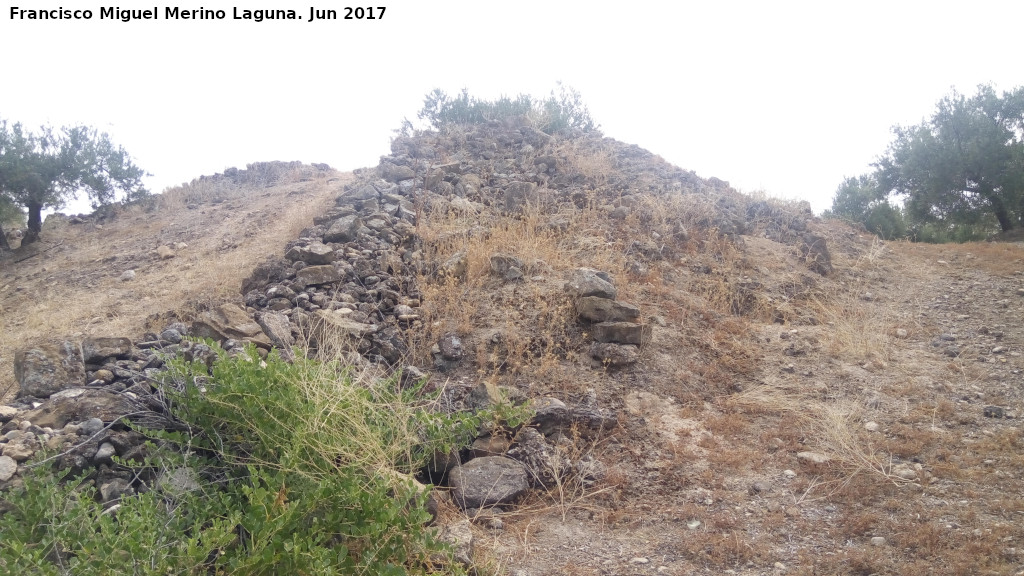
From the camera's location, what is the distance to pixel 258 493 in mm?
2135

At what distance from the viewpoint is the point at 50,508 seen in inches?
88.0

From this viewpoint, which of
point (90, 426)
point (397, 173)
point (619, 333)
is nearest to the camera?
point (90, 426)

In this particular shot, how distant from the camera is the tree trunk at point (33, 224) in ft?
33.8

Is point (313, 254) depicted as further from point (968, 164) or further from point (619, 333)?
point (968, 164)

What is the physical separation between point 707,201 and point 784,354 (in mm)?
3838

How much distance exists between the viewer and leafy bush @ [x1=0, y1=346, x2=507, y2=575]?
2010 millimetres

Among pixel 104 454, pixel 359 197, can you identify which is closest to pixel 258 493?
pixel 104 454

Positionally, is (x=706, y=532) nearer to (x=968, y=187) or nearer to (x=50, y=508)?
(x=50, y=508)

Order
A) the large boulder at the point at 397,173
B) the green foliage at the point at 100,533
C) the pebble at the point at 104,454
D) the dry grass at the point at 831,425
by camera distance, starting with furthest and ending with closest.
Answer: the large boulder at the point at 397,173, the dry grass at the point at 831,425, the pebble at the point at 104,454, the green foliage at the point at 100,533

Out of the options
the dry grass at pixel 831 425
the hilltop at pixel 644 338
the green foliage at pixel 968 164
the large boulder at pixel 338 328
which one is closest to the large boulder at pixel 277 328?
the hilltop at pixel 644 338

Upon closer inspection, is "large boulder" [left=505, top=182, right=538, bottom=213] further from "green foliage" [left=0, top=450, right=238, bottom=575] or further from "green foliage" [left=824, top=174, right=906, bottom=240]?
"green foliage" [left=824, top=174, right=906, bottom=240]

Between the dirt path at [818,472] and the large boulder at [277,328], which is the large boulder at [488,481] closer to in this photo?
the dirt path at [818,472]

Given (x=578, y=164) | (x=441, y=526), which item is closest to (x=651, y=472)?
(x=441, y=526)

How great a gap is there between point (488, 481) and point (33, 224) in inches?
449
